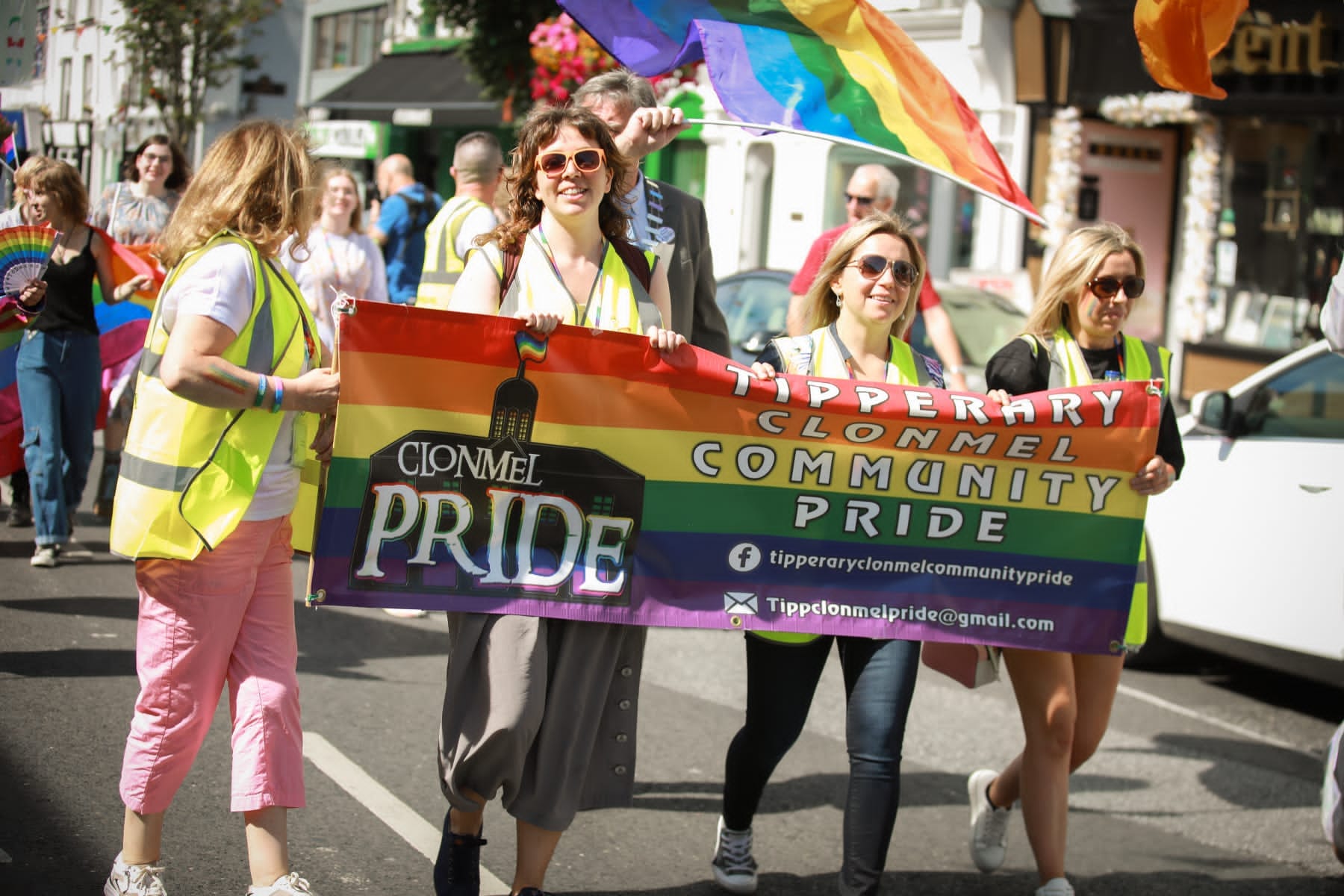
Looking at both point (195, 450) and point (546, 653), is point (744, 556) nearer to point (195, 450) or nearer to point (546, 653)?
point (546, 653)

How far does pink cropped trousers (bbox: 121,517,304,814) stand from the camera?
363 cm

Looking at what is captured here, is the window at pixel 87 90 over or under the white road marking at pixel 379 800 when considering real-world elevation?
over

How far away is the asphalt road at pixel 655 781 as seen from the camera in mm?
4469

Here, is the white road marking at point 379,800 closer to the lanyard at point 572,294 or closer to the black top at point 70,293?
the lanyard at point 572,294

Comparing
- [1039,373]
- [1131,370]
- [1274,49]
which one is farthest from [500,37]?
[1039,373]

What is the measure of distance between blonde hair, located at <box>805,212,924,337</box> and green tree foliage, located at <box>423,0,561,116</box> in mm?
16354

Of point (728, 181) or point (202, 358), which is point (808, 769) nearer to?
point (202, 358)

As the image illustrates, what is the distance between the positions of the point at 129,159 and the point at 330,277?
1625 millimetres

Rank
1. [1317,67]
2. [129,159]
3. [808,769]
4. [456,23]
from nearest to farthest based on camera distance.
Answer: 1. [808,769]
2. [129,159]
3. [1317,67]
4. [456,23]

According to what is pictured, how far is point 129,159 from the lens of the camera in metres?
8.71

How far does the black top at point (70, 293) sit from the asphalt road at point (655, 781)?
1.18 meters

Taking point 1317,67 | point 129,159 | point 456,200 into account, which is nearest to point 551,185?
point 456,200

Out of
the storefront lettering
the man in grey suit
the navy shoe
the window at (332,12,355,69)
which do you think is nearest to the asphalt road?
the navy shoe

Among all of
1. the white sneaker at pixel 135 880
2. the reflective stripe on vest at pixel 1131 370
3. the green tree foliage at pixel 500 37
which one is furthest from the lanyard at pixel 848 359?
the green tree foliage at pixel 500 37
